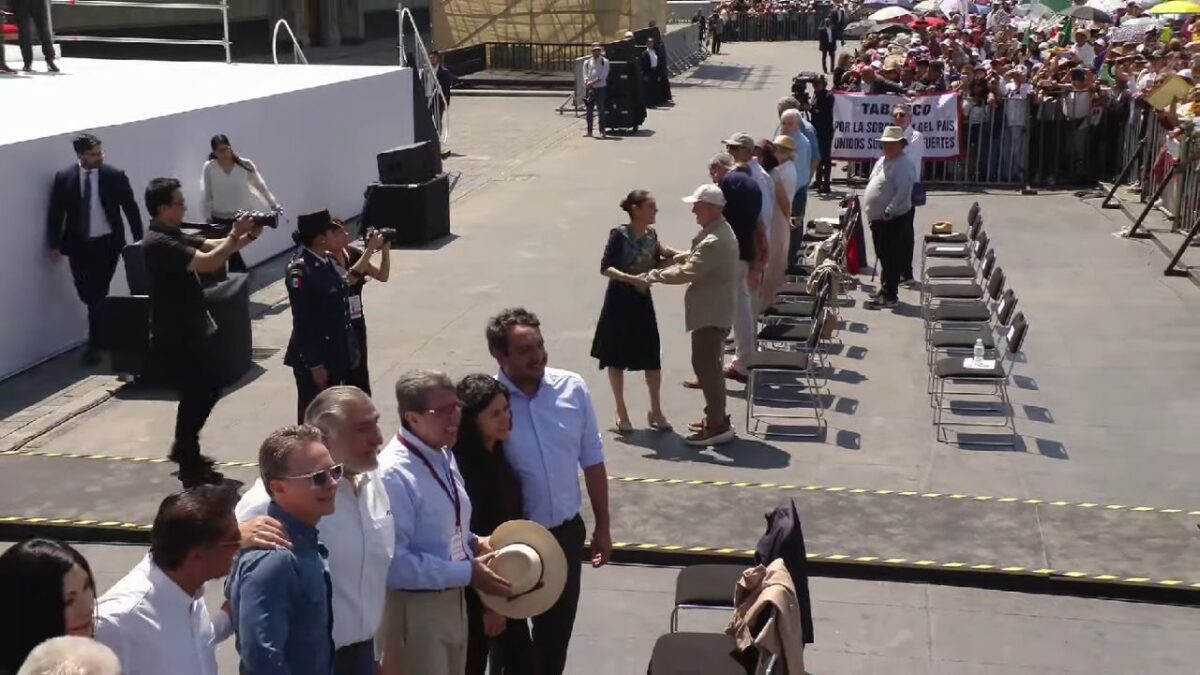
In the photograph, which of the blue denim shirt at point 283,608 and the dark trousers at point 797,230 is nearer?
the blue denim shirt at point 283,608

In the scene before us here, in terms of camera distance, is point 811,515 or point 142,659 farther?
point 811,515

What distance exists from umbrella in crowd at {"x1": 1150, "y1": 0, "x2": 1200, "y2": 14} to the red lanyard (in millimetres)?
30337

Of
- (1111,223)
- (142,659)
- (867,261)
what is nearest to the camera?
(142,659)

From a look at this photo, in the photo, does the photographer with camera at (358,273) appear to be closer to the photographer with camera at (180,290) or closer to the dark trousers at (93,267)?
the photographer with camera at (180,290)

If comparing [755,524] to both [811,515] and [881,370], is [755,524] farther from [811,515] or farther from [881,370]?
[881,370]

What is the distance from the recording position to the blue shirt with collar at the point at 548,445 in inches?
225

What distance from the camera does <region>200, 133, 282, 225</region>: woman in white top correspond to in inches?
530

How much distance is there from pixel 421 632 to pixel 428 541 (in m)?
0.35

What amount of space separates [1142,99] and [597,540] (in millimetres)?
16477

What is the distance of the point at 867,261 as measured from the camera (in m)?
16.4

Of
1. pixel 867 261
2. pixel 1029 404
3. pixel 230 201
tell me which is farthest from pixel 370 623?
pixel 867 261

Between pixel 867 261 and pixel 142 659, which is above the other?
pixel 142 659

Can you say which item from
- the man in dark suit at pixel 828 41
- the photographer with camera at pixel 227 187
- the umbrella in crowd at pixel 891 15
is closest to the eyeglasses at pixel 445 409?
the photographer with camera at pixel 227 187

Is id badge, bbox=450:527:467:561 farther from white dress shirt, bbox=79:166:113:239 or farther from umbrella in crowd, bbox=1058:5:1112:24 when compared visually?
umbrella in crowd, bbox=1058:5:1112:24
